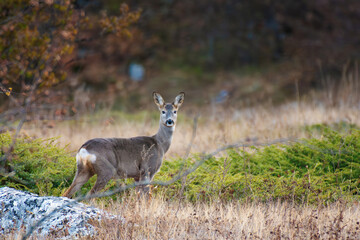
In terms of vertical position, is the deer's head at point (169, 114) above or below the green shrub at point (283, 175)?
above

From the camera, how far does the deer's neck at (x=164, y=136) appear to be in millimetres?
7836

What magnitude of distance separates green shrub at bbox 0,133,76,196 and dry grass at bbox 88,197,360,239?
46.2 inches

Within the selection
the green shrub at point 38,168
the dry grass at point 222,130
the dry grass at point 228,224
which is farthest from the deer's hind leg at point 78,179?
the dry grass at point 222,130

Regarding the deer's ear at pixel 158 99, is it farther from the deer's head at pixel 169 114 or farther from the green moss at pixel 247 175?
the green moss at pixel 247 175

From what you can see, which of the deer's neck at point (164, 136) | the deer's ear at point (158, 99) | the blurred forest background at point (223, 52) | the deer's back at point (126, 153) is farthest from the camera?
the blurred forest background at point (223, 52)

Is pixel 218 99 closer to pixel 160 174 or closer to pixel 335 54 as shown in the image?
pixel 335 54

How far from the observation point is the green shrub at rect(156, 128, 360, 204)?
6.63 meters

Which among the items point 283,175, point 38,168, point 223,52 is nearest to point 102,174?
point 38,168

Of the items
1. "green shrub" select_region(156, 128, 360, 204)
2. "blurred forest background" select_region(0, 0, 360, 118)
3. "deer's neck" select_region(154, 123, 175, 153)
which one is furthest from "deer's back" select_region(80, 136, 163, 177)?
"blurred forest background" select_region(0, 0, 360, 118)

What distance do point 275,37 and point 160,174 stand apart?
22759 millimetres

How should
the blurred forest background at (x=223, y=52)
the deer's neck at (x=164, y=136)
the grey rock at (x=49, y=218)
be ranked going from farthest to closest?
the blurred forest background at (x=223, y=52) < the deer's neck at (x=164, y=136) < the grey rock at (x=49, y=218)

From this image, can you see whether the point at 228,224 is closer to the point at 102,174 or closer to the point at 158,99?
the point at 102,174

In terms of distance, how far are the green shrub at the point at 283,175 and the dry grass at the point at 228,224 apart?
34 centimetres

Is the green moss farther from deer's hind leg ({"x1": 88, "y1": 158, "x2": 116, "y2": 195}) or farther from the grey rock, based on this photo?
the grey rock
